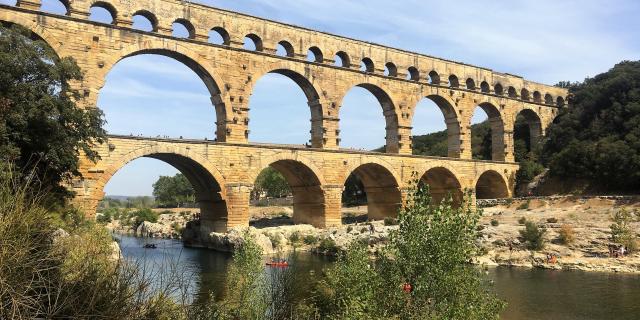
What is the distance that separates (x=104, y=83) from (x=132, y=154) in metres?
3.55

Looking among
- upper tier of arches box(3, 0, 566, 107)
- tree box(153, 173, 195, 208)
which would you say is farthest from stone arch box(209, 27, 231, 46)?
tree box(153, 173, 195, 208)

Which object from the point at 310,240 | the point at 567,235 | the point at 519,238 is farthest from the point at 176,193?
the point at 567,235

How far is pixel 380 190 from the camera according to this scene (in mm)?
35344

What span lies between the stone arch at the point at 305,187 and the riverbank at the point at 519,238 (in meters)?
1.15

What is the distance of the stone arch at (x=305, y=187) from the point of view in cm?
3003

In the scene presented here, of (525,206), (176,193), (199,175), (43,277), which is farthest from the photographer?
(176,193)

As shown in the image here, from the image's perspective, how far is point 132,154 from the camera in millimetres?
24000

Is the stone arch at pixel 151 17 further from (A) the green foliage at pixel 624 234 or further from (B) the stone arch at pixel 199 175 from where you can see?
(A) the green foliage at pixel 624 234

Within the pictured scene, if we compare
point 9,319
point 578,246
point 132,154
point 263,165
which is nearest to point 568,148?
point 578,246

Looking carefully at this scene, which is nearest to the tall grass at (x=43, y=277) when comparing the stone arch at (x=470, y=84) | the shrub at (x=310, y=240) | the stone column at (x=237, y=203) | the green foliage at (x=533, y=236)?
the stone column at (x=237, y=203)

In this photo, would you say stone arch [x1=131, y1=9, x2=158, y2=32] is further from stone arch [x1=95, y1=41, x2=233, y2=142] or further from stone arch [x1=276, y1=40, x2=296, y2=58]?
stone arch [x1=276, y1=40, x2=296, y2=58]

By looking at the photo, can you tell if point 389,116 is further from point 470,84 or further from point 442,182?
point 470,84

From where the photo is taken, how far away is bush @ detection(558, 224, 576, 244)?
2518cm

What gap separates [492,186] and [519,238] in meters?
15.9
